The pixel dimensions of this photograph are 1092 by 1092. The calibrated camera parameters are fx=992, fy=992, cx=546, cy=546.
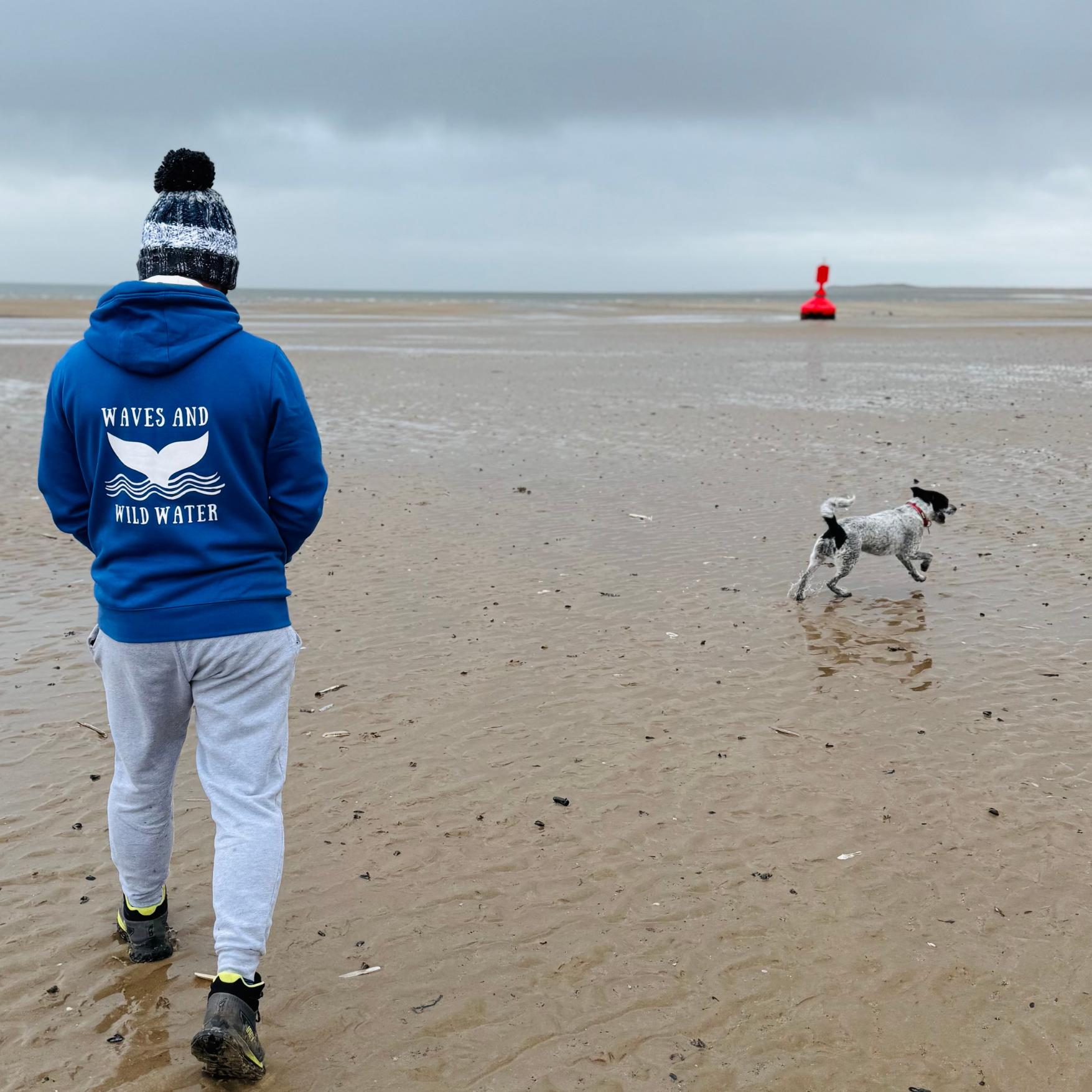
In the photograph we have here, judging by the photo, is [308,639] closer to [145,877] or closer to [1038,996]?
[145,877]

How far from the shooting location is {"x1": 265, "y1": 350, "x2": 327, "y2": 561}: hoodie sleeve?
289 cm

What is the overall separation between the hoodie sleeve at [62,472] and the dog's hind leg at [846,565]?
592 cm

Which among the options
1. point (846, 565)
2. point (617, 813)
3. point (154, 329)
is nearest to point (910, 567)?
point (846, 565)

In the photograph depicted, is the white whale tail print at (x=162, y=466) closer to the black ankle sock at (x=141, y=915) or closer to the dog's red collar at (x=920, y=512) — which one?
the black ankle sock at (x=141, y=915)

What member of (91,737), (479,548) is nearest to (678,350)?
(479,548)

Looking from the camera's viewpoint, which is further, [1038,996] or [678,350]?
[678,350]

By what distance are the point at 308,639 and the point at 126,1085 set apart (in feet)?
12.8

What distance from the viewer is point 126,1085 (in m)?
2.96

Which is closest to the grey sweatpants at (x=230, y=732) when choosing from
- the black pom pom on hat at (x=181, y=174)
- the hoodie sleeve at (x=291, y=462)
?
the hoodie sleeve at (x=291, y=462)

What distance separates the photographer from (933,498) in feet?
27.0

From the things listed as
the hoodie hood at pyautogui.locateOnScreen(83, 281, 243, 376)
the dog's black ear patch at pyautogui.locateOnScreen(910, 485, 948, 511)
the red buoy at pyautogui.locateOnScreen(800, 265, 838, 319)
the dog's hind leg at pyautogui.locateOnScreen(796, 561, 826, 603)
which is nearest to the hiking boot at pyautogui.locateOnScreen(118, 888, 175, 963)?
the hoodie hood at pyautogui.locateOnScreen(83, 281, 243, 376)

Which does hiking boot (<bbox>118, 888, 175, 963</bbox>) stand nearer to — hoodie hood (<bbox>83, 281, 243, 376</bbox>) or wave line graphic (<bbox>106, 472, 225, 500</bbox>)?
wave line graphic (<bbox>106, 472, 225, 500</bbox>)

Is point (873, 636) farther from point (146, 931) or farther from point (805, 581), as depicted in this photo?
point (146, 931)

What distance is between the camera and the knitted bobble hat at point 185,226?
2945mm
